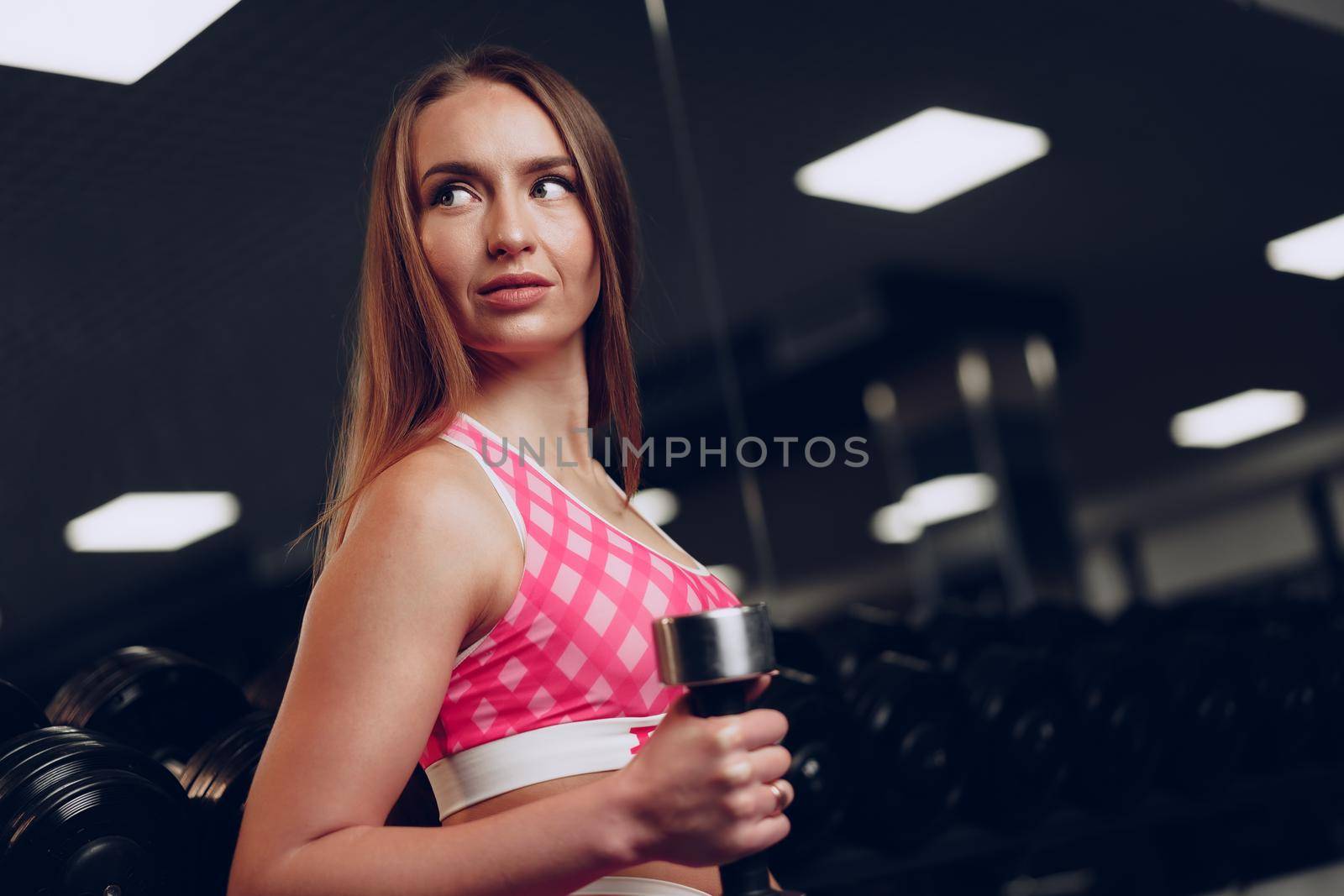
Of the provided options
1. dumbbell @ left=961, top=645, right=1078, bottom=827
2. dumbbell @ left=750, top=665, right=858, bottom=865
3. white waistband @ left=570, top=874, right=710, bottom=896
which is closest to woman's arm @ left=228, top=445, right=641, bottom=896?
white waistband @ left=570, top=874, right=710, bottom=896

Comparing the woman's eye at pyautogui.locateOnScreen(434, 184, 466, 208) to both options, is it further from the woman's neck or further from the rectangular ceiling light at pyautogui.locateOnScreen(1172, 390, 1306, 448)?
the rectangular ceiling light at pyautogui.locateOnScreen(1172, 390, 1306, 448)

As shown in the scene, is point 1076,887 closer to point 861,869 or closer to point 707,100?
point 861,869

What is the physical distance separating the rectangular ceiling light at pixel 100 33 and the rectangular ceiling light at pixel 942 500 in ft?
11.6

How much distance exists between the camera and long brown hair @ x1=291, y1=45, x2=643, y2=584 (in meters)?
0.83

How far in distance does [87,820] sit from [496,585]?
477 millimetres

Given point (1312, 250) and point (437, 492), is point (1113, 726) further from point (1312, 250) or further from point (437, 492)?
point (1312, 250)

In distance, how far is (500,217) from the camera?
0.84 m

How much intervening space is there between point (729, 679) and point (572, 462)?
41 cm

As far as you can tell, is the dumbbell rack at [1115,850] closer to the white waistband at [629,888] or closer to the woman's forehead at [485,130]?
the white waistband at [629,888]

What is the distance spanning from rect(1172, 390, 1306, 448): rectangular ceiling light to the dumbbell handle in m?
7.29

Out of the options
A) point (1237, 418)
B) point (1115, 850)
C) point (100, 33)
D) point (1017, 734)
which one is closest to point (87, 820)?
point (100, 33)

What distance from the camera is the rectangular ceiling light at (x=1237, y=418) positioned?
7289 millimetres

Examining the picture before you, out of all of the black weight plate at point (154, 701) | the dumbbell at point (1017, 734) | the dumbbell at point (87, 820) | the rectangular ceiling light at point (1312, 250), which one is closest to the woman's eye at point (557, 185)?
the dumbbell at point (87, 820)

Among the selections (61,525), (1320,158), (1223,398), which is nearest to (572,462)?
(61,525)
